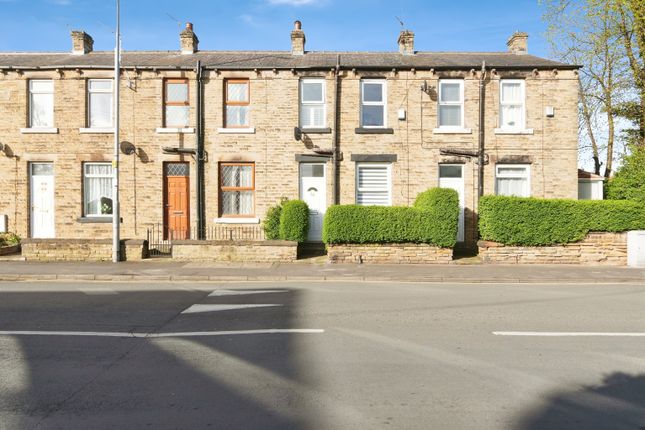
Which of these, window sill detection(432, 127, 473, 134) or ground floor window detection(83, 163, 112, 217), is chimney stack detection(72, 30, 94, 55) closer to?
ground floor window detection(83, 163, 112, 217)

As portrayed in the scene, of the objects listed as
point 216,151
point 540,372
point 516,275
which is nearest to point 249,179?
point 216,151

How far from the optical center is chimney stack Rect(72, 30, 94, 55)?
18406mm

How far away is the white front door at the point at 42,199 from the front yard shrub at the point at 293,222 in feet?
28.6

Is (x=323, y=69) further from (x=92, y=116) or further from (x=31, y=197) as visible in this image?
(x=31, y=197)

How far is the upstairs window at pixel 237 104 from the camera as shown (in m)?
17.0

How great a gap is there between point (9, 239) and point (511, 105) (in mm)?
18512

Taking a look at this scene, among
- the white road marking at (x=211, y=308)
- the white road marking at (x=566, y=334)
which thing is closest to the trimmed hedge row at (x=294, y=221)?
the white road marking at (x=211, y=308)

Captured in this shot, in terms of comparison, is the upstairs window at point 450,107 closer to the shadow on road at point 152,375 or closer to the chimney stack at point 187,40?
the chimney stack at point 187,40

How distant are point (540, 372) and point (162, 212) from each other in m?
14.4

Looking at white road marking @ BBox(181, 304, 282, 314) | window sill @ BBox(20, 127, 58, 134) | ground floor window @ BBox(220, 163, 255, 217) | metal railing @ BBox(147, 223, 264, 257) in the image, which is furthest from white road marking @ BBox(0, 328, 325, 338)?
window sill @ BBox(20, 127, 58, 134)

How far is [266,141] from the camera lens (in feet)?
55.1

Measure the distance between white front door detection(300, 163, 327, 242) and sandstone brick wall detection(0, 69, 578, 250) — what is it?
35cm

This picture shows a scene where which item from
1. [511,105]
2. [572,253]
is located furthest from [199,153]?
[572,253]

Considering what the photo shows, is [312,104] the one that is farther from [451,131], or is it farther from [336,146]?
[451,131]
